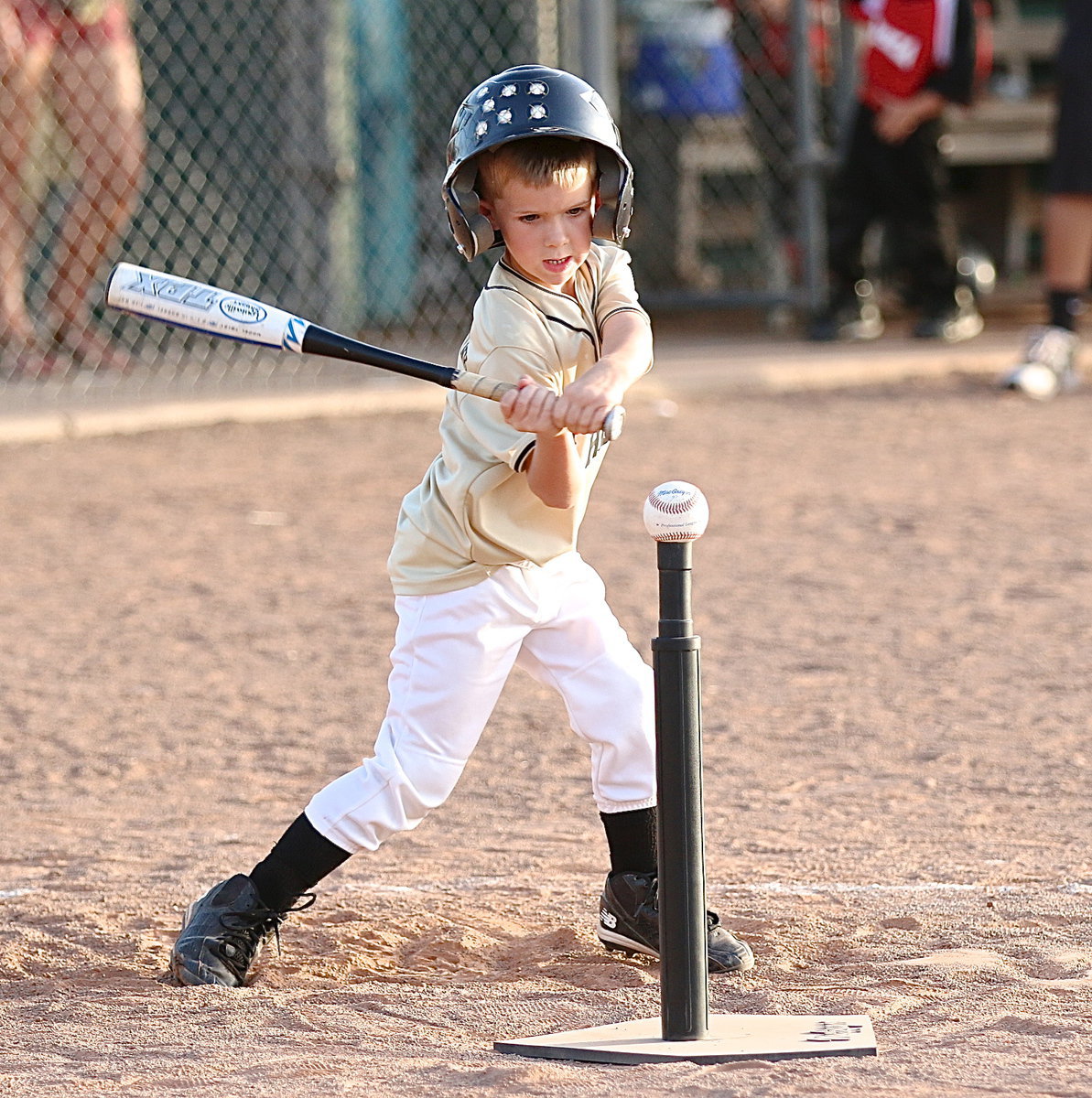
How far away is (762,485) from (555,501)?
4.25m

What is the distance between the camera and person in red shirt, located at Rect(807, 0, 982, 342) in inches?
364

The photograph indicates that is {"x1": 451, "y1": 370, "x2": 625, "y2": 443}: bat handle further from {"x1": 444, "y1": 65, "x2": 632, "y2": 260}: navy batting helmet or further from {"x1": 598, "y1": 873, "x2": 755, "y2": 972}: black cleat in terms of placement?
{"x1": 598, "y1": 873, "x2": 755, "y2": 972}: black cleat

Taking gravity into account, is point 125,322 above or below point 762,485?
above

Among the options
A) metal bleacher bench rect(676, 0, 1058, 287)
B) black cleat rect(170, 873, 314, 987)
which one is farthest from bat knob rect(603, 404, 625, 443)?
metal bleacher bench rect(676, 0, 1058, 287)

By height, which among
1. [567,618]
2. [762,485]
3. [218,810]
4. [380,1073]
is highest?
[762,485]

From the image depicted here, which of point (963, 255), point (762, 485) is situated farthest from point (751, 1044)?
point (963, 255)

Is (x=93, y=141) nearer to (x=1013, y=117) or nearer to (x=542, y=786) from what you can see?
(x=542, y=786)

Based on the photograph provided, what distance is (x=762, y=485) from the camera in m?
7.06

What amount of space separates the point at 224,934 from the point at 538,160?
126cm

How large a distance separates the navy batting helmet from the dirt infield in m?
1.13

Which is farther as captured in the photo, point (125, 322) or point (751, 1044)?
point (125, 322)

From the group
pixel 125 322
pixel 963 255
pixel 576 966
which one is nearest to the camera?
pixel 576 966

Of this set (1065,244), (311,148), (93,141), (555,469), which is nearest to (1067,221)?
(1065,244)

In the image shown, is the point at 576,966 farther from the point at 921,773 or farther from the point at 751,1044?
the point at 921,773
